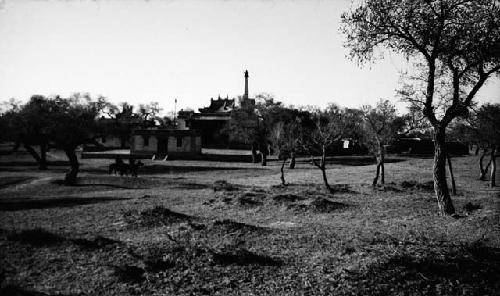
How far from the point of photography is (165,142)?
50500mm

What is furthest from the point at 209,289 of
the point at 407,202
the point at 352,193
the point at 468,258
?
the point at 352,193

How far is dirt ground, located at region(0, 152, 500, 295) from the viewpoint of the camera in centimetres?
749

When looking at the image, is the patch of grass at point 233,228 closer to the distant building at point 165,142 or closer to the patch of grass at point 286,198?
the patch of grass at point 286,198

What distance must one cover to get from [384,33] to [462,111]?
462 centimetres

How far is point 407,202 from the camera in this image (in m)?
17.1

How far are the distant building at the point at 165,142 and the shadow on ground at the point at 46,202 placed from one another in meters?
31.5

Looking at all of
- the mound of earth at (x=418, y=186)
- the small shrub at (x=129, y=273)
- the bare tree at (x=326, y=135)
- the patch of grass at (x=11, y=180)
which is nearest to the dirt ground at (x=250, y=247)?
the small shrub at (x=129, y=273)

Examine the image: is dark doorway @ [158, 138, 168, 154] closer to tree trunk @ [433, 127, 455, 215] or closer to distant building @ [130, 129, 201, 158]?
distant building @ [130, 129, 201, 158]

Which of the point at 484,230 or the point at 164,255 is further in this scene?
the point at 484,230

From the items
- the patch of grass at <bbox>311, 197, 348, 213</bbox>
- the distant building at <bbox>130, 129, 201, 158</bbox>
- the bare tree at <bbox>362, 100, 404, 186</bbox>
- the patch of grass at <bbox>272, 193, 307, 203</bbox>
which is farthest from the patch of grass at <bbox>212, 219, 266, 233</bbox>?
the distant building at <bbox>130, 129, 201, 158</bbox>

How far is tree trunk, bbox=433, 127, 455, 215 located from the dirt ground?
664mm

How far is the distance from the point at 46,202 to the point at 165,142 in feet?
111

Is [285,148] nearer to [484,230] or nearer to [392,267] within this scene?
[484,230]

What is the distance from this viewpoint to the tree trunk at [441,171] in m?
13.5
